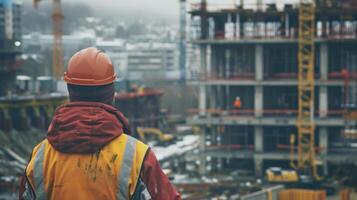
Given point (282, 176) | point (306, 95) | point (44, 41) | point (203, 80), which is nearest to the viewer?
point (282, 176)

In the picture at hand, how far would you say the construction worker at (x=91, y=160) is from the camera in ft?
9.86

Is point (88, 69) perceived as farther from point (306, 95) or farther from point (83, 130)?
point (306, 95)

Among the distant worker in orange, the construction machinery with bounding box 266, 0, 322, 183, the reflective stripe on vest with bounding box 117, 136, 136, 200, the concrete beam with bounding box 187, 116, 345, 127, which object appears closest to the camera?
the reflective stripe on vest with bounding box 117, 136, 136, 200

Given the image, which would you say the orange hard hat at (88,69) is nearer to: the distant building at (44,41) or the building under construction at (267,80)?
the building under construction at (267,80)

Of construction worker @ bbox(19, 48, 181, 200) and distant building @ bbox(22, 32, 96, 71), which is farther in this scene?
distant building @ bbox(22, 32, 96, 71)

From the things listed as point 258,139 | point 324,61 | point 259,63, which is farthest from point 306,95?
point 258,139

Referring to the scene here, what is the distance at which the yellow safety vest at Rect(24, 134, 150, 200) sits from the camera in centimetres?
300

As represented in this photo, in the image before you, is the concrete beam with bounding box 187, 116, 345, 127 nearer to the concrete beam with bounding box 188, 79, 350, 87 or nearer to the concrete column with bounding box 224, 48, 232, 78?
the concrete beam with bounding box 188, 79, 350, 87

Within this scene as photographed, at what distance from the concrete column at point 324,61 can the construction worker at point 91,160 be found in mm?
39022

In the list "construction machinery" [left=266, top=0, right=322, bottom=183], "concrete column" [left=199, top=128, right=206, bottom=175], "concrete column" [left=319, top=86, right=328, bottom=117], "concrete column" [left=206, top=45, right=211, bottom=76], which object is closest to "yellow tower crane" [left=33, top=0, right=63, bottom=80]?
"concrete column" [left=206, top=45, right=211, bottom=76]

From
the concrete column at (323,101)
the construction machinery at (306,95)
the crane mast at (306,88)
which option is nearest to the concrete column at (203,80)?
the construction machinery at (306,95)

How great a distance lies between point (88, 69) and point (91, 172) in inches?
16.5

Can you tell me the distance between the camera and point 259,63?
42219 millimetres

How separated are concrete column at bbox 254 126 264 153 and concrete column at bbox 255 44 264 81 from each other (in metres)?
2.63
